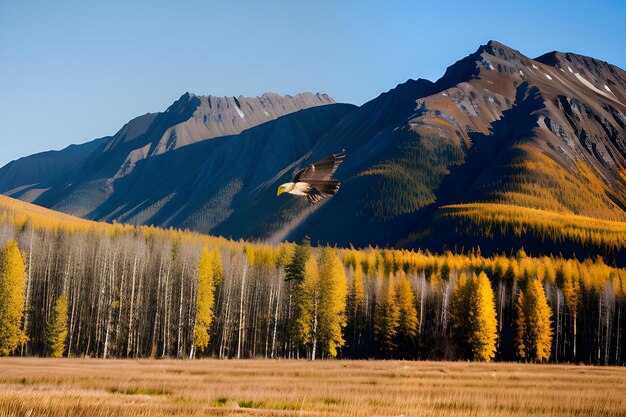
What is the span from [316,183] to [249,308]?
87064mm

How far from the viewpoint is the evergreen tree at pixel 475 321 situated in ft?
271

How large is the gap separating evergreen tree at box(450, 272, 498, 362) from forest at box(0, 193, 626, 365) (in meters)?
0.15

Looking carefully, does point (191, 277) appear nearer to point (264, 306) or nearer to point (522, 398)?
point (264, 306)

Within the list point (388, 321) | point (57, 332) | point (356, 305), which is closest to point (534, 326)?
point (388, 321)

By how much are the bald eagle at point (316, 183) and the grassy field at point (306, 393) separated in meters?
14.6

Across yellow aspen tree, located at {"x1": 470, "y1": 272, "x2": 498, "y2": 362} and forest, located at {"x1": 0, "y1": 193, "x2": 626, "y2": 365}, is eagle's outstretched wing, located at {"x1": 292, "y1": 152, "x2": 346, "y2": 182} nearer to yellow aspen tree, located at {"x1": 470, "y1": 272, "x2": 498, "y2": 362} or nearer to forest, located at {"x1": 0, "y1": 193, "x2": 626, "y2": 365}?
forest, located at {"x1": 0, "y1": 193, "x2": 626, "y2": 365}

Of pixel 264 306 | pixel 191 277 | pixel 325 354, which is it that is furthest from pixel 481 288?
pixel 191 277

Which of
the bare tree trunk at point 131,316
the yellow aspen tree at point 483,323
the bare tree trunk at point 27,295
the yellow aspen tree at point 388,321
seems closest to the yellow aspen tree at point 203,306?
the bare tree trunk at point 131,316

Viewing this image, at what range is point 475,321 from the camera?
83938 millimetres

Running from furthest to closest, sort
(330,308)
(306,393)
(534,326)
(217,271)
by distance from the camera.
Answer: (217,271) → (534,326) → (330,308) → (306,393)

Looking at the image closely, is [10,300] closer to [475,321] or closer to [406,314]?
[406,314]

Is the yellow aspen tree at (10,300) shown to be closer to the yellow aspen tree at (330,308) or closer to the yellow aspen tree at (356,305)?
the yellow aspen tree at (330,308)

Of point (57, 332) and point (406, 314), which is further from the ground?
point (406, 314)

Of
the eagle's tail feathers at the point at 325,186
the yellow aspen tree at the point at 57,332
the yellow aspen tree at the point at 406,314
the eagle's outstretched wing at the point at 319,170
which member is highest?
the eagle's outstretched wing at the point at 319,170
